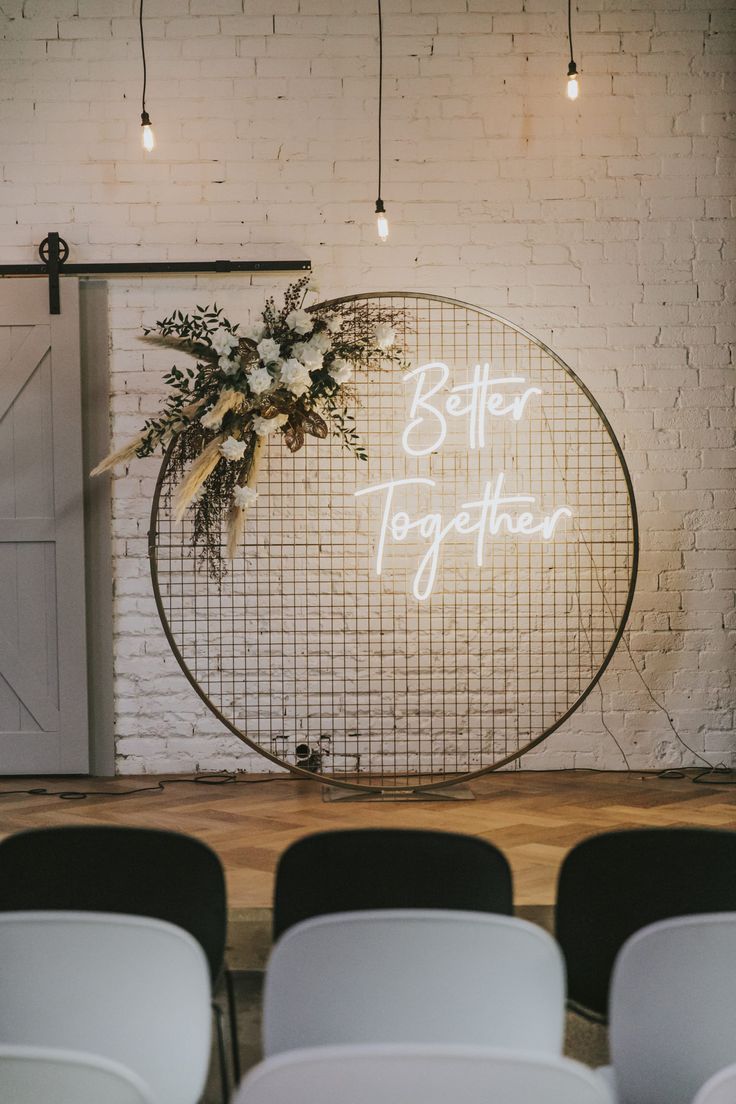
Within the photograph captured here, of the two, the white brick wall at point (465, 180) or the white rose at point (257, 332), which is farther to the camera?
the white brick wall at point (465, 180)

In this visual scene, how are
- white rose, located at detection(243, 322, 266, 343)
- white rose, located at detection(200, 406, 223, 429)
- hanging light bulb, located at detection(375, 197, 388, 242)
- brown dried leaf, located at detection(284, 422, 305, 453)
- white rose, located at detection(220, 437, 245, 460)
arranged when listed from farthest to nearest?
hanging light bulb, located at detection(375, 197, 388, 242) < brown dried leaf, located at detection(284, 422, 305, 453) < white rose, located at detection(243, 322, 266, 343) < white rose, located at detection(220, 437, 245, 460) < white rose, located at detection(200, 406, 223, 429)

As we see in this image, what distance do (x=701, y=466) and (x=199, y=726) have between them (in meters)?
2.59

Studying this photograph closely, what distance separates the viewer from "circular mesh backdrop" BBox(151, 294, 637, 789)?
5180 mm

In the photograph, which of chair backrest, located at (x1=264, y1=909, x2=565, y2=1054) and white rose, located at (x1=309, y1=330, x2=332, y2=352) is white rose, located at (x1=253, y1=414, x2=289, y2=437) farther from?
chair backrest, located at (x1=264, y1=909, x2=565, y2=1054)

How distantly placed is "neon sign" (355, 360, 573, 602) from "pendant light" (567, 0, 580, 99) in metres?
1.18

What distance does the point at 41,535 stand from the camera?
17.5 feet

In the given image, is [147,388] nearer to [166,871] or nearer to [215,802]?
[215,802]

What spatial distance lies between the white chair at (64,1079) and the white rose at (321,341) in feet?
12.0

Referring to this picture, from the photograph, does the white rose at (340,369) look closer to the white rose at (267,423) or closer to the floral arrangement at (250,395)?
the floral arrangement at (250,395)

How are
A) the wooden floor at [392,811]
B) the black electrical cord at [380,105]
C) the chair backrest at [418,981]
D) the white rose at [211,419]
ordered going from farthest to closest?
the black electrical cord at [380,105]
the white rose at [211,419]
the wooden floor at [392,811]
the chair backrest at [418,981]

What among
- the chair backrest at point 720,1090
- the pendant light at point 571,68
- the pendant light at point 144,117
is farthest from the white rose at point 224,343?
the chair backrest at point 720,1090

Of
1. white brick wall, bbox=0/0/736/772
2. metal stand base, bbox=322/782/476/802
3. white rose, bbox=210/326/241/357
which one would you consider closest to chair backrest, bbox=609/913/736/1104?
metal stand base, bbox=322/782/476/802

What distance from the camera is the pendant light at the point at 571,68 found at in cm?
483

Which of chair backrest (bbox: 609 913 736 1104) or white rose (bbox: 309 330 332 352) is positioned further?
white rose (bbox: 309 330 332 352)
